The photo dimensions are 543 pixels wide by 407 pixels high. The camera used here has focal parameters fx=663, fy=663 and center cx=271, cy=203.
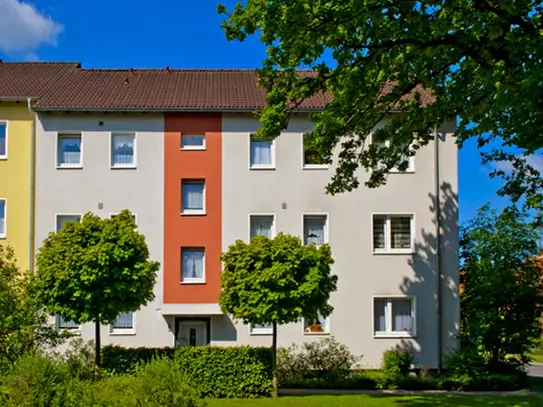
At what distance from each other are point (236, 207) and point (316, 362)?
21.2 feet

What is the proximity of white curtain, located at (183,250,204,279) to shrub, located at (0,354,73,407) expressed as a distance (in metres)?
15.4

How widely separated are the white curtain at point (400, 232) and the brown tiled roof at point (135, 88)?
4.97 metres

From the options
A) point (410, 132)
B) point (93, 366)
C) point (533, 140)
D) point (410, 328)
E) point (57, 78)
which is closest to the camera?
point (533, 140)

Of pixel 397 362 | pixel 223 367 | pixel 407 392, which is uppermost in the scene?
pixel 223 367

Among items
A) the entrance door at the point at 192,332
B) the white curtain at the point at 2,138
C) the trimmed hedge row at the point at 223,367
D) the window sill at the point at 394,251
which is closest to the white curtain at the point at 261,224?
the entrance door at the point at 192,332

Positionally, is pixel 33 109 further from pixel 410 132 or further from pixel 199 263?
pixel 410 132

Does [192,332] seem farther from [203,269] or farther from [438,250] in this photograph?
[438,250]

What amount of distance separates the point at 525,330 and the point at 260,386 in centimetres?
956

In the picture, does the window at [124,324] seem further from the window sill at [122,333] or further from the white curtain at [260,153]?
the white curtain at [260,153]

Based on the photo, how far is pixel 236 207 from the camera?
25.1 m

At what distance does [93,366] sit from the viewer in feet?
61.0

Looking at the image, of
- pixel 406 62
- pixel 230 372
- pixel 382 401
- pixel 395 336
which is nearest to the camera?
pixel 406 62

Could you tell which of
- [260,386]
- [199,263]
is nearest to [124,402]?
[260,386]

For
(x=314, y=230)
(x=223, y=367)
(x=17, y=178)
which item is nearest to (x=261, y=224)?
(x=314, y=230)
